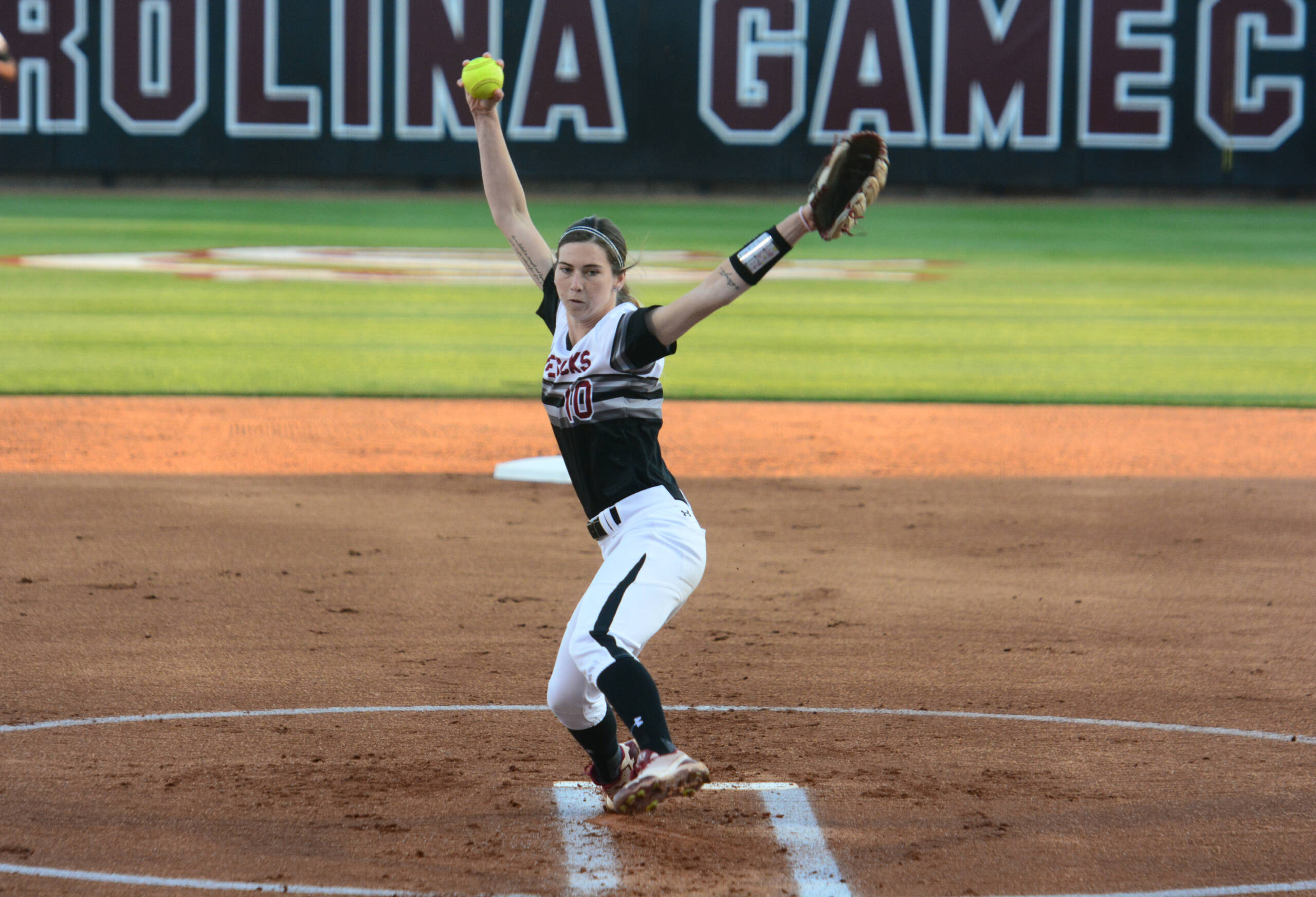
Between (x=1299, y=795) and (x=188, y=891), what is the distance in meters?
2.94

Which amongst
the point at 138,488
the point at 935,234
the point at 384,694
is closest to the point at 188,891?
the point at 384,694

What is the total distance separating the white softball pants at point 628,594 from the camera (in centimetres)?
386

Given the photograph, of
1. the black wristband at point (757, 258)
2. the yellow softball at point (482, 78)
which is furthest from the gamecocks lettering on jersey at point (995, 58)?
the black wristband at point (757, 258)

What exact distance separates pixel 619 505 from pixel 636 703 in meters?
0.54

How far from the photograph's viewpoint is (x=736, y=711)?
5184 mm

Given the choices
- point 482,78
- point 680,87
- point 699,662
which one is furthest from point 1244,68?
point 482,78

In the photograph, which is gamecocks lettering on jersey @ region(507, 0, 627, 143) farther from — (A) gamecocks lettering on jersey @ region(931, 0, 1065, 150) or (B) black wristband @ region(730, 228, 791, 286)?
(B) black wristband @ region(730, 228, 791, 286)

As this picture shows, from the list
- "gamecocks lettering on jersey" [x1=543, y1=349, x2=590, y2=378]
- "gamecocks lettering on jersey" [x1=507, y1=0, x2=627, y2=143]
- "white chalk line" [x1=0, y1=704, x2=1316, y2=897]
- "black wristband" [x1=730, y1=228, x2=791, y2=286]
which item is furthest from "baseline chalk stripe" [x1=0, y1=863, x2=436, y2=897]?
"gamecocks lettering on jersey" [x1=507, y1=0, x2=627, y2=143]

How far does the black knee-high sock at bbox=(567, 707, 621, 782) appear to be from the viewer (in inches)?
160

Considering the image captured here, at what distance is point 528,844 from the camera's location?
392 centimetres

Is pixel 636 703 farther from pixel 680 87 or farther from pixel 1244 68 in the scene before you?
pixel 1244 68

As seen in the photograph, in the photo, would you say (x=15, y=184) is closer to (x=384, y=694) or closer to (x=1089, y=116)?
(x=1089, y=116)

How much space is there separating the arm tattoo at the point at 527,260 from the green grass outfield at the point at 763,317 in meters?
7.61

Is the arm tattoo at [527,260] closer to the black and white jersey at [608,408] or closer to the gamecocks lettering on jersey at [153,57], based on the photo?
the black and white jersey at [608,408]
